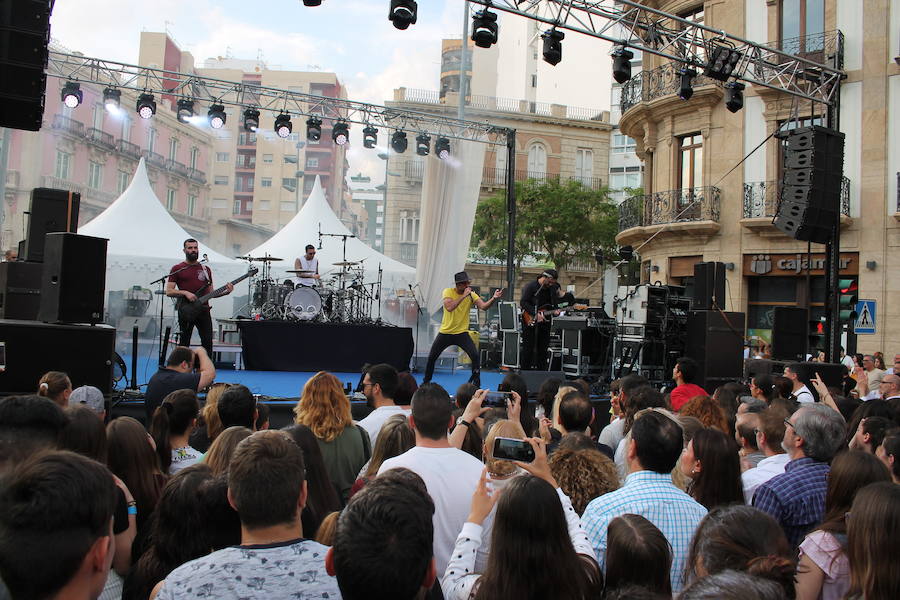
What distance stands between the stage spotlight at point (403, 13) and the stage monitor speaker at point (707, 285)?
6.18 metres

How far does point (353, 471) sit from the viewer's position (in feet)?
14.8

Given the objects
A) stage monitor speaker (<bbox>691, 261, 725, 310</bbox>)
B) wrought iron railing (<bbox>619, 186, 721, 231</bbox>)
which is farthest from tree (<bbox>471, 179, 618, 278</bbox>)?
stage monitor speaker (<bbox>691, 261, 725, 310</bbox>)

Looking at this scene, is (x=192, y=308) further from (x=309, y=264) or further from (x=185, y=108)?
(x=185, y=108)

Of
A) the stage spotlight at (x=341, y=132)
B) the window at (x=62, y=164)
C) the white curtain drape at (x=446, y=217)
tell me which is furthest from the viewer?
the window at (x=62, y=164)

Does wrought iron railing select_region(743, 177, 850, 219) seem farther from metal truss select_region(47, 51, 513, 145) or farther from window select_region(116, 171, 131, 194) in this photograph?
window select_region(116, 171, 131, 194)

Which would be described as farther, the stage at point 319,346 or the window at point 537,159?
the window at point 537,159

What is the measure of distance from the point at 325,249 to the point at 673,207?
37.1ft

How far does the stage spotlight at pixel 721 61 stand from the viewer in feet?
39.3

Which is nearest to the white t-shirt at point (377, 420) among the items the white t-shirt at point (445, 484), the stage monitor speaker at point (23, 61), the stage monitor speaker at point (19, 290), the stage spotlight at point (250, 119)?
the white t-shirt at point (445, 484)

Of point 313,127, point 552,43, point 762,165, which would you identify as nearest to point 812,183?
point 552,43

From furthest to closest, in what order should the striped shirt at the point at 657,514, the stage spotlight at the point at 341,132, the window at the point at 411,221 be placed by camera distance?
1. the window at the point at 411,221
2. the stage spotlight at the point at 341,132
3. the striped shirt at the point at 657,514

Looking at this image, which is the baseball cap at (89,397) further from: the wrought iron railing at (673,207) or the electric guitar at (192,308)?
the wrought iron railing at (673,207)

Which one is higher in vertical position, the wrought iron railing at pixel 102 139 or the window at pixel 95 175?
the wrought iron railing at pixel 102 139

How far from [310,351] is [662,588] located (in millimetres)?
11415
